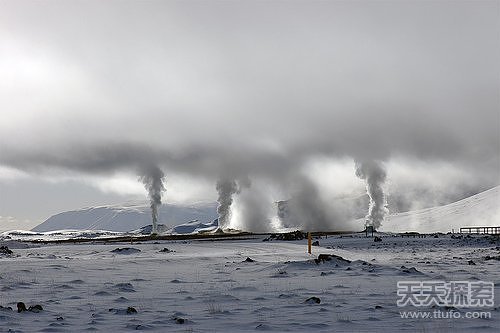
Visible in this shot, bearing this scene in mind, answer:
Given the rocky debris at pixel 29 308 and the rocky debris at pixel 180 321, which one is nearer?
the rocky debris at pixel 180 321

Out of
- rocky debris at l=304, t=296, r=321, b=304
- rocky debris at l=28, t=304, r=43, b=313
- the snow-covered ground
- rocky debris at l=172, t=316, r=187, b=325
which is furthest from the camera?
rocky debris at l=304, t=296, r=321, b=304

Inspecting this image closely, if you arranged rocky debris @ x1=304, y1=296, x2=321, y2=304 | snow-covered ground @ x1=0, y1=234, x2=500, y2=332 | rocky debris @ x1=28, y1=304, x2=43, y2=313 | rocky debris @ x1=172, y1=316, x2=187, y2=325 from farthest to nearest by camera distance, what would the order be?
rocky debris @ x1=304, y1=296, x2=321, y2=304
rocky debris @ x1=28, y1=304, x2=43, y2=313
rocky debris @ x1=172, y1=316, x2=187, y2=325
snow-covered ground @ x1=0, y1=234, x2=500, y2=332

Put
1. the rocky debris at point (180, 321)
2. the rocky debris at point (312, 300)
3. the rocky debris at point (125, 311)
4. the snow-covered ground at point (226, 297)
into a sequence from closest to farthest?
the snow-covered ground at point (226, 297), the rocky debris at point (180, 321), the rocky debris at point (125, 311), the rocky debris at point (312, 300)

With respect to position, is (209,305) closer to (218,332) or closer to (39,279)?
(218,332)

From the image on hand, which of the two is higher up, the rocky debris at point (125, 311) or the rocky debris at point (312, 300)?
the rocky debris at point (312, 300)

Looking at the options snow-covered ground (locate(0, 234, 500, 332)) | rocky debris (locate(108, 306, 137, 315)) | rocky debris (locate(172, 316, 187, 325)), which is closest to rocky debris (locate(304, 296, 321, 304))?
snow-covered ground (locate(0, 234, 500, 332))

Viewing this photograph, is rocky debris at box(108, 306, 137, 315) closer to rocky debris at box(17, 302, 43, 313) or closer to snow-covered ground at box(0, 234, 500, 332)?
snow-covered ground at box(0, 234, 500, 332)

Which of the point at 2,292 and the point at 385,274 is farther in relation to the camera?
the point at 385,274

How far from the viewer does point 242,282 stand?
1911 cm

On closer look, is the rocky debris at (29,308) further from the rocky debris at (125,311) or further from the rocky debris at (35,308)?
the rocky debris at (125,311)

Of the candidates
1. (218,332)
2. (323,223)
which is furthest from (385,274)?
(323,223)

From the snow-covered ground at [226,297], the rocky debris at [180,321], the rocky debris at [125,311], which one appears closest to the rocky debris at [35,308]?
the snow-covered ground at [226,297]

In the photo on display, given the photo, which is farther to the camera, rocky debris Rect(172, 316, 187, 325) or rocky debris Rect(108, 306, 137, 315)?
rocky debris Rect(108, 306, 137, 315)

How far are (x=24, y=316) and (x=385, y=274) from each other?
13966 mm
